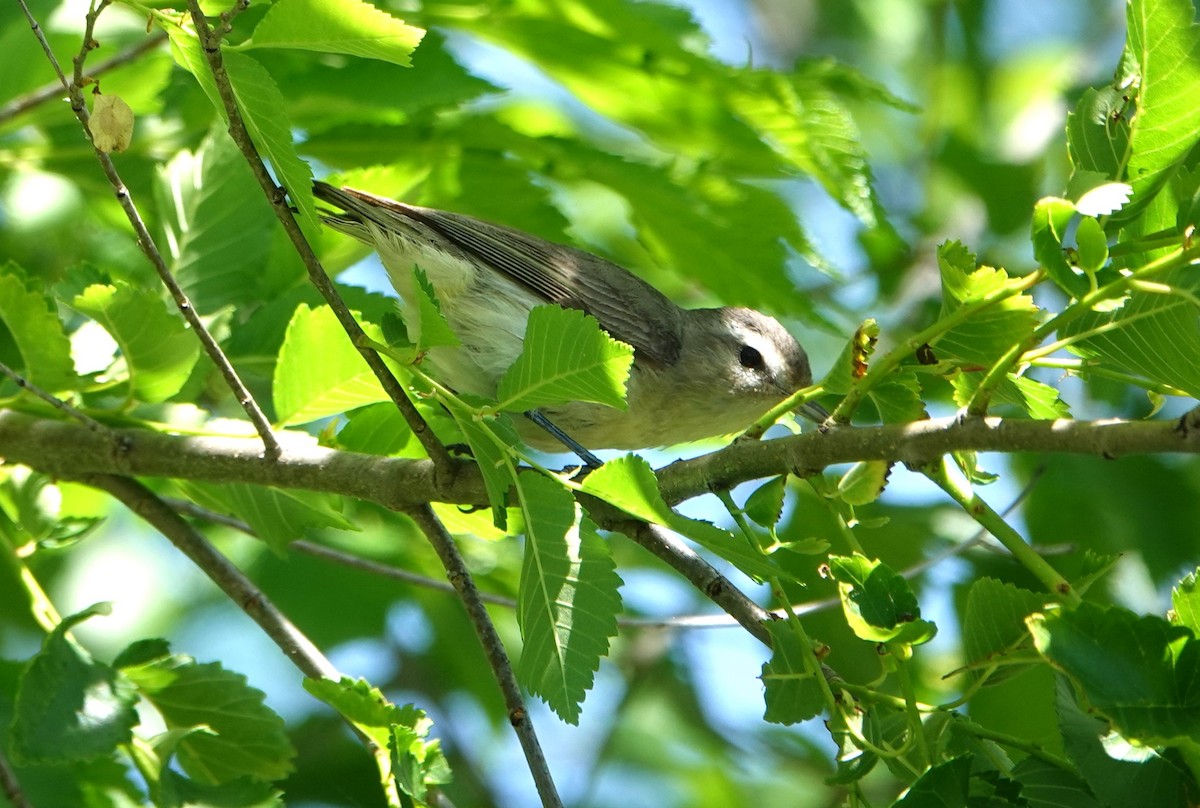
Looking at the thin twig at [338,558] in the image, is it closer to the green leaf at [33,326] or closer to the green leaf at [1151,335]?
the green leaf at [33,326]

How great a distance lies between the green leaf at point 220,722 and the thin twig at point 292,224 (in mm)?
738

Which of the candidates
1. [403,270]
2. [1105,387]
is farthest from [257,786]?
[1105,387]

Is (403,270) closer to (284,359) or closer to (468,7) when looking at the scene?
(468,7)

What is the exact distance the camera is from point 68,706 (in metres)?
2.36

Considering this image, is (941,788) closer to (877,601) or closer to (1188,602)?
(877,601)

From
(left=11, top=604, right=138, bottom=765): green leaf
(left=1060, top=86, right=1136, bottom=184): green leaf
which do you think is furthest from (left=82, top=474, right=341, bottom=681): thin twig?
(left=1060, top=86, right=1136, bottom=184): green leaf

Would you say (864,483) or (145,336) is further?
(145,336)

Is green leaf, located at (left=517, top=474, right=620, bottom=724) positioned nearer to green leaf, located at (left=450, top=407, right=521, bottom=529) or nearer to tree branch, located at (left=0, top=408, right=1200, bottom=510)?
green leaf, located at (left=450, top=407, right=521, bottom=529)

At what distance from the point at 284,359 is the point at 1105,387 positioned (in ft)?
7.78

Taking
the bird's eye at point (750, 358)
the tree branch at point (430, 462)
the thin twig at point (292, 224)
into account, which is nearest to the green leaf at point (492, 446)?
the thin twig at point (292, 224)

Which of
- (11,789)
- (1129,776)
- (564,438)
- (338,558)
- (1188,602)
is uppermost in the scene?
(564,438)

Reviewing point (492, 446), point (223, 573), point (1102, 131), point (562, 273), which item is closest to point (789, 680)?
point (492, 446)

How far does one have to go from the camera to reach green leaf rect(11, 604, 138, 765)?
2.27m

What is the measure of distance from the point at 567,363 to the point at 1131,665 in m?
0.95
